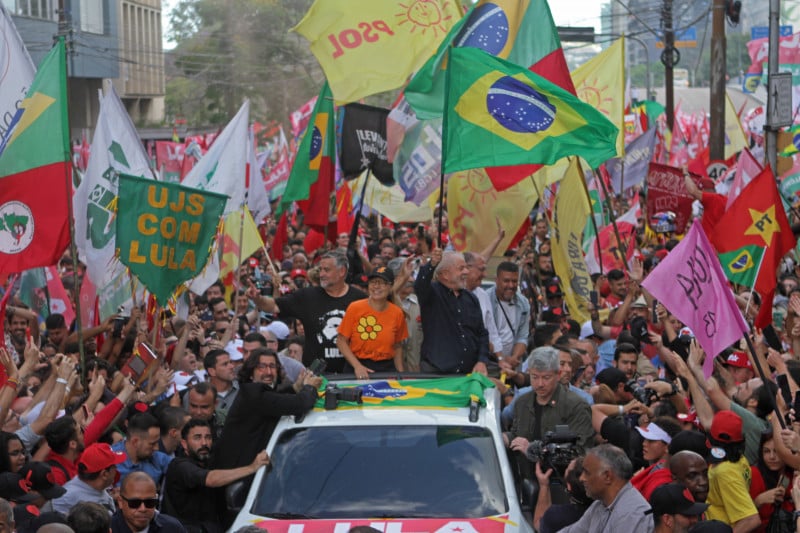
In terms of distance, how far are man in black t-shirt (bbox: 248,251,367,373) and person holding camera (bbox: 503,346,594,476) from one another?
186cm

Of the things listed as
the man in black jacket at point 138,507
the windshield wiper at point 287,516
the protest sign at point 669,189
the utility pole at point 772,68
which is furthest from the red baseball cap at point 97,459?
the protest sign at point 669,189

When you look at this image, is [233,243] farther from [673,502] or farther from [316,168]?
[673,502]

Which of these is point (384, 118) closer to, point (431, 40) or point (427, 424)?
point (431, 40)

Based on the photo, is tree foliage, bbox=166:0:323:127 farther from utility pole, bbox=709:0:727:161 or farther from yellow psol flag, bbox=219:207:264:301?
yellow psol flag, bbox=219:207:264:301

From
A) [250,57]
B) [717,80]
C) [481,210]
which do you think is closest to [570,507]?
[481,210]

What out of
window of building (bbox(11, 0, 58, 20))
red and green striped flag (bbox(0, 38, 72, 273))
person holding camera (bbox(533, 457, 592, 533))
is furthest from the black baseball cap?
window of building (bbox(11, 0, 58, 20))

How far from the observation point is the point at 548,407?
8812 mm

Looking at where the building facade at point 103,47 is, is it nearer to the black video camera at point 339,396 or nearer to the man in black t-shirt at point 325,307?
the man in black t-shirt at point 325,307

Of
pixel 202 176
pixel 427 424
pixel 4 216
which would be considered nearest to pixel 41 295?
pixel 202 176

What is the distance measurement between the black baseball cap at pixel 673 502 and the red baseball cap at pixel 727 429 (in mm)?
951

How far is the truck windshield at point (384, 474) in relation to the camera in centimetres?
739

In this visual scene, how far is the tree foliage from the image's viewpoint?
6178cm

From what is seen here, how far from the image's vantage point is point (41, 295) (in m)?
14.1

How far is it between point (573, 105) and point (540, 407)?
345 centimetres
